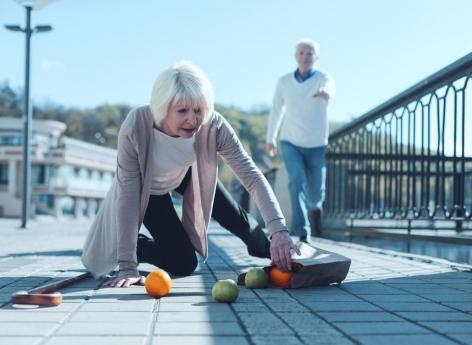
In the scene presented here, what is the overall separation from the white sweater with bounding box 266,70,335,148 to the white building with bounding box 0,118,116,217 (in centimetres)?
5426

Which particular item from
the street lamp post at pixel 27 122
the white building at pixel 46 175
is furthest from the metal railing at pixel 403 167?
the white building at pixel 46 175

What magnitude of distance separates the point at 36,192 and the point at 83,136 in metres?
55.8

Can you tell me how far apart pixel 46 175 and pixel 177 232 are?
61686mm

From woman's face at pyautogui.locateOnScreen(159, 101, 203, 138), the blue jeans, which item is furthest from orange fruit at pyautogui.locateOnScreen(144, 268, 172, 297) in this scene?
the blue jeans

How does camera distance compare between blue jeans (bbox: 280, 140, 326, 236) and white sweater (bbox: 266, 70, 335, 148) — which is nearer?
blue jeans (bbox: 280, 140, 326, 236)

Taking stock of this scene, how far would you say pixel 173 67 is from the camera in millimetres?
4027

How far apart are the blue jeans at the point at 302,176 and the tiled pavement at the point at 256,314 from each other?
2.34 m

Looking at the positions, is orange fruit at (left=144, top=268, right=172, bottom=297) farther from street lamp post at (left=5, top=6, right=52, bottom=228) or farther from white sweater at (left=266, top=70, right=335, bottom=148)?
street lamp post at (left=5, top=6, right=52, bottom=228)

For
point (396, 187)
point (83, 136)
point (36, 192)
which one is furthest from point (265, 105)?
point (396, 187)

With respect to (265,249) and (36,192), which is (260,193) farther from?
(36,192)

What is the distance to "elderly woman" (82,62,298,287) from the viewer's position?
401cm


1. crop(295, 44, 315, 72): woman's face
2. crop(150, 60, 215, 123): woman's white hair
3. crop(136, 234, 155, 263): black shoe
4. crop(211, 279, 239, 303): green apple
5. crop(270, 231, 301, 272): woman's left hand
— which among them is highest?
crop(295, 44, 315, 72): woman's face

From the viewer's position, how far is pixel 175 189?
496cm

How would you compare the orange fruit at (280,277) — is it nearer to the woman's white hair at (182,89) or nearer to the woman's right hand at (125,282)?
the woman's right hand at (125,282)
